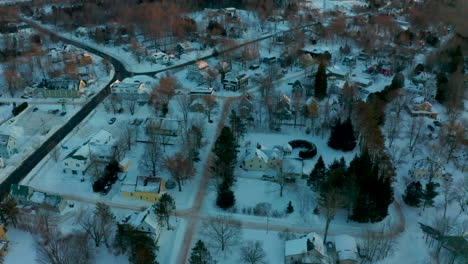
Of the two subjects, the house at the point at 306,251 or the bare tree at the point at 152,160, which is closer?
the house at the point at 306,251

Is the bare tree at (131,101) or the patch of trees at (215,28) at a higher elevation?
the patch of trees at (215,28)

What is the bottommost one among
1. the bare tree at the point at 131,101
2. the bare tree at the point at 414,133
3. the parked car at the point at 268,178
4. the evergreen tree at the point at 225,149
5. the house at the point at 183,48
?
the parked car at the point at 268,178

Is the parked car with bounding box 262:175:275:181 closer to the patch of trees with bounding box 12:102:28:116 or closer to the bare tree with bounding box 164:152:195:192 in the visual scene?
the bare tree with bounding box 164:152:195:192

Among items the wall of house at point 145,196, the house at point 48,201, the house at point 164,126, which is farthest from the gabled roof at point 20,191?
the house at point 164,126

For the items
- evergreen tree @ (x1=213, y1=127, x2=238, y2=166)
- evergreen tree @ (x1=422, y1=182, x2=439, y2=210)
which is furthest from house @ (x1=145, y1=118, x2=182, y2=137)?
evergreen tree @ (x1=422, y1=182, x2=439, y2=210)

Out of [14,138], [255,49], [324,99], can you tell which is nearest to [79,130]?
[14,138]

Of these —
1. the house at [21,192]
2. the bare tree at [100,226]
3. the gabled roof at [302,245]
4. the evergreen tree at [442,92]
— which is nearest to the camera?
the gabled roof at [302,245]

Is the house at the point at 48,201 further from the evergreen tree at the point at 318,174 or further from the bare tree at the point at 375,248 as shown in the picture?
the bare tree at the point at 375,248

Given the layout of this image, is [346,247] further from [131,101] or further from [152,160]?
[131,101]
